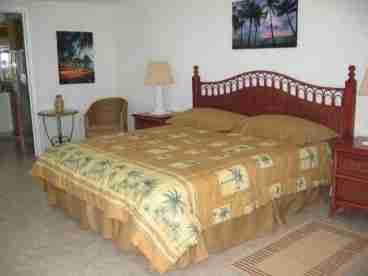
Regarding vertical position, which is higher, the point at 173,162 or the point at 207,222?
the point at 173,162

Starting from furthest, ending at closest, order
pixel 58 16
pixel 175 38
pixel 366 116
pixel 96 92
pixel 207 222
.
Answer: pixel 96 92, pixel 58 16, pixel 175 38, pixel 366 116, pixel 207 222

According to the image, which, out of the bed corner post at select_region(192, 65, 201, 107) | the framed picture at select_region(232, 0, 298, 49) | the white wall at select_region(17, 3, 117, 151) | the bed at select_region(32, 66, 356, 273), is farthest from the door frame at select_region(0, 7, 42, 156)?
the framed picture at select_region(232, 0, 298, 49)

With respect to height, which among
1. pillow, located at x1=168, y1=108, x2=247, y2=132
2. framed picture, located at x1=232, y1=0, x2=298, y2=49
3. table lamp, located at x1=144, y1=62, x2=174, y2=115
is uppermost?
framed picture, located at x1=232, y1=0, x2=298, y2=49

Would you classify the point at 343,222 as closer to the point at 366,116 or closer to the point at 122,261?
the point at 366,116

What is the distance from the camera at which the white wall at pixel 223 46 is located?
344cm

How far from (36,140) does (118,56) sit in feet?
Result: 5.81

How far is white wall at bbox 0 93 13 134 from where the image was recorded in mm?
7473

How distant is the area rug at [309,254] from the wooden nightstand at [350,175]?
0.80 ft

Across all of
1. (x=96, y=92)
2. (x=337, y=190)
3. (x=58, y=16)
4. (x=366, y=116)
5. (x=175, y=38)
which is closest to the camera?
(x=337, y=190)

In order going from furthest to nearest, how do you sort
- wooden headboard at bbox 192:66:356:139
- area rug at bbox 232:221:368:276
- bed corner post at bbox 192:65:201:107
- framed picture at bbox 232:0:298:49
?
1. bed corner post at bbox 192:65:201:107
2. framed picture at bbox 232:0:298:49
3. wooden headboard at bbox 192:66:356:139
4. area rug at bbox 232:221:368:276

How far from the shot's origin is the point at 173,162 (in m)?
2.85

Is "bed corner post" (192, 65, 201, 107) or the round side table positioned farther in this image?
the round side table

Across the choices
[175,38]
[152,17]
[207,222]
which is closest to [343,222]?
[207,222]

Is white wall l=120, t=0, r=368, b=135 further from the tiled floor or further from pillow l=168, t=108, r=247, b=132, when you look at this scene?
the tiled floor
